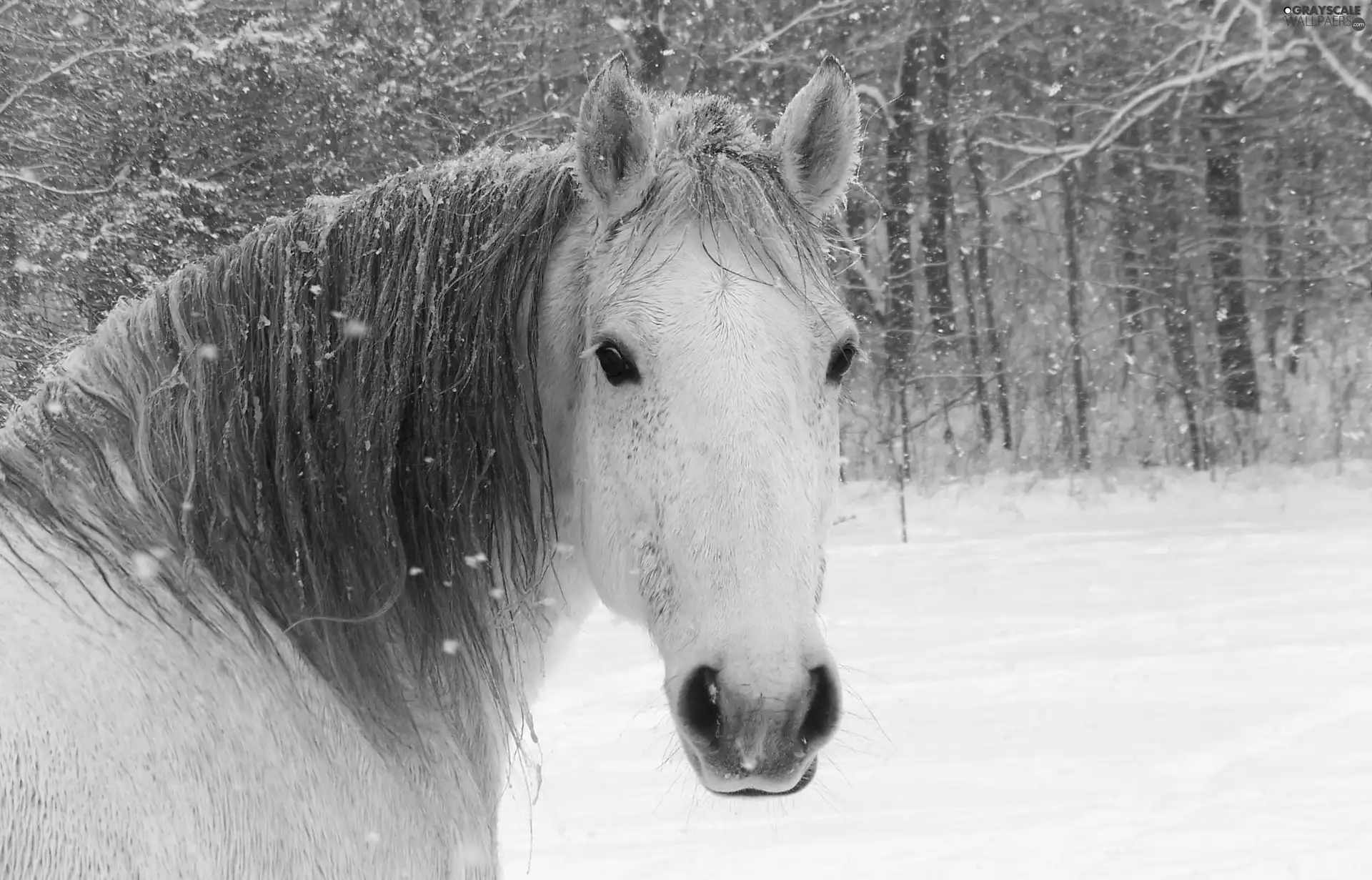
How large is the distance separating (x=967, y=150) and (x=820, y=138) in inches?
528

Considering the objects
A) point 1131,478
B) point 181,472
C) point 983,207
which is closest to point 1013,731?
point 181,472

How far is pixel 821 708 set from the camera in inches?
59.7

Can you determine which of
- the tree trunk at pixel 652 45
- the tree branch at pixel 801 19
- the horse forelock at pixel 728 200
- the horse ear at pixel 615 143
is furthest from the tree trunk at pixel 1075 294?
the horse ear at pixel 615 143

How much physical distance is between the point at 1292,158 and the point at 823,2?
6101mm

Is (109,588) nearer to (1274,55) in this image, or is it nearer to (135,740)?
(135,740)

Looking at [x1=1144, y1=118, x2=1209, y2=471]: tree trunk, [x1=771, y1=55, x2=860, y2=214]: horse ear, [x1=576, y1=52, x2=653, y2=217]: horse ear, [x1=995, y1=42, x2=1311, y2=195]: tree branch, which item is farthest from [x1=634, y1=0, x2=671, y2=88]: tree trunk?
[x1=576, y1=52, x2=653, y2=217]: horse ear

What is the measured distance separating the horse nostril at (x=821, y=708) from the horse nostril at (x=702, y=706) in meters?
0.13

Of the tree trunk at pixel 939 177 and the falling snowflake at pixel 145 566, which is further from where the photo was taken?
the tree trunk at pixel 939 177

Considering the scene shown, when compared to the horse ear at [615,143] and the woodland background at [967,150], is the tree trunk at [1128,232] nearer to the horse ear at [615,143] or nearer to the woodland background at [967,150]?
the woodland background at [967,150]

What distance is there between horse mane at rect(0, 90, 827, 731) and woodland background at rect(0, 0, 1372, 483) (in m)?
6.24

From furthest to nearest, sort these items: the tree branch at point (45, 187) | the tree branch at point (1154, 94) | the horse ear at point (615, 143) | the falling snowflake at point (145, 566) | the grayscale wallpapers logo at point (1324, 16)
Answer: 1. the tree branch at point (1154, 94)
2. the grayscale wallpapers logo at point (1324, 16)
3. the tree branch at point (45, 187)
4. the horse ear at point (615, 143)
5. the falling snowflake at point (145, 566)

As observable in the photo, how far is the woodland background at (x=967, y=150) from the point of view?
7.96 meters

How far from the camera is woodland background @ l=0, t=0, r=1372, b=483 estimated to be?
7.96 meters

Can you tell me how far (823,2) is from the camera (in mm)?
13867
